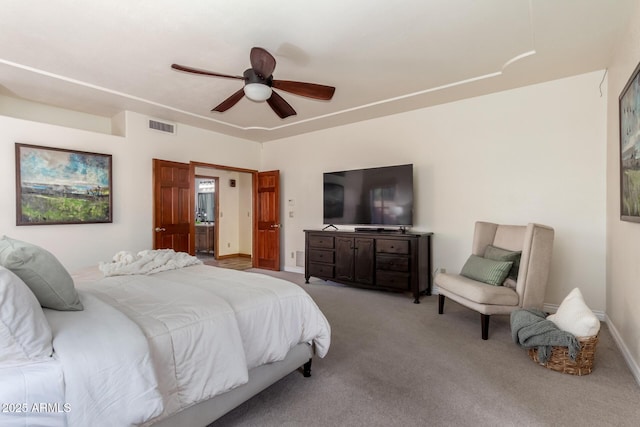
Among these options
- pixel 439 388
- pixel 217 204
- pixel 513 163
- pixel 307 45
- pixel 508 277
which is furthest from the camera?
pixel 217 204

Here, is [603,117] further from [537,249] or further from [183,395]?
[183,395]

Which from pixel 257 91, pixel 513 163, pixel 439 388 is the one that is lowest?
pixel 439 388

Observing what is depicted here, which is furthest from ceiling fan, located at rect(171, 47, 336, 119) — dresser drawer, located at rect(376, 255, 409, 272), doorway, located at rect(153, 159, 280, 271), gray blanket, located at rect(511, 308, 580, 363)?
doorway, located at rect(153, 159, 280, 271)

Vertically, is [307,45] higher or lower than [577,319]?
higher

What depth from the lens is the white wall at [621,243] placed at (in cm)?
220

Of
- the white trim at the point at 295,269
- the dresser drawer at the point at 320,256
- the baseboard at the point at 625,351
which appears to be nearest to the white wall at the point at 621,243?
the baseboard at the point at 625,351

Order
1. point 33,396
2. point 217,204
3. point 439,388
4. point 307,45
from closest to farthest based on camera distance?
point 33,396 → point 439,388 → point 307,45 → point 217,204

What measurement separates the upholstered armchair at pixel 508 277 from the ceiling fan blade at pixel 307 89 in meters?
2.20

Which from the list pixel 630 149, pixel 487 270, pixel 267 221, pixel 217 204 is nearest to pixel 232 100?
pixel 487 270

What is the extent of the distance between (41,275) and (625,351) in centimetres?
383

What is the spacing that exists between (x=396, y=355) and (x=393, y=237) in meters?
1.85

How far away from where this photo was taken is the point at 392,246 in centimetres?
415

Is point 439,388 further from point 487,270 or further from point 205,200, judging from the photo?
point 205,200

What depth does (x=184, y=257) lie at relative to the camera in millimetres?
2889
